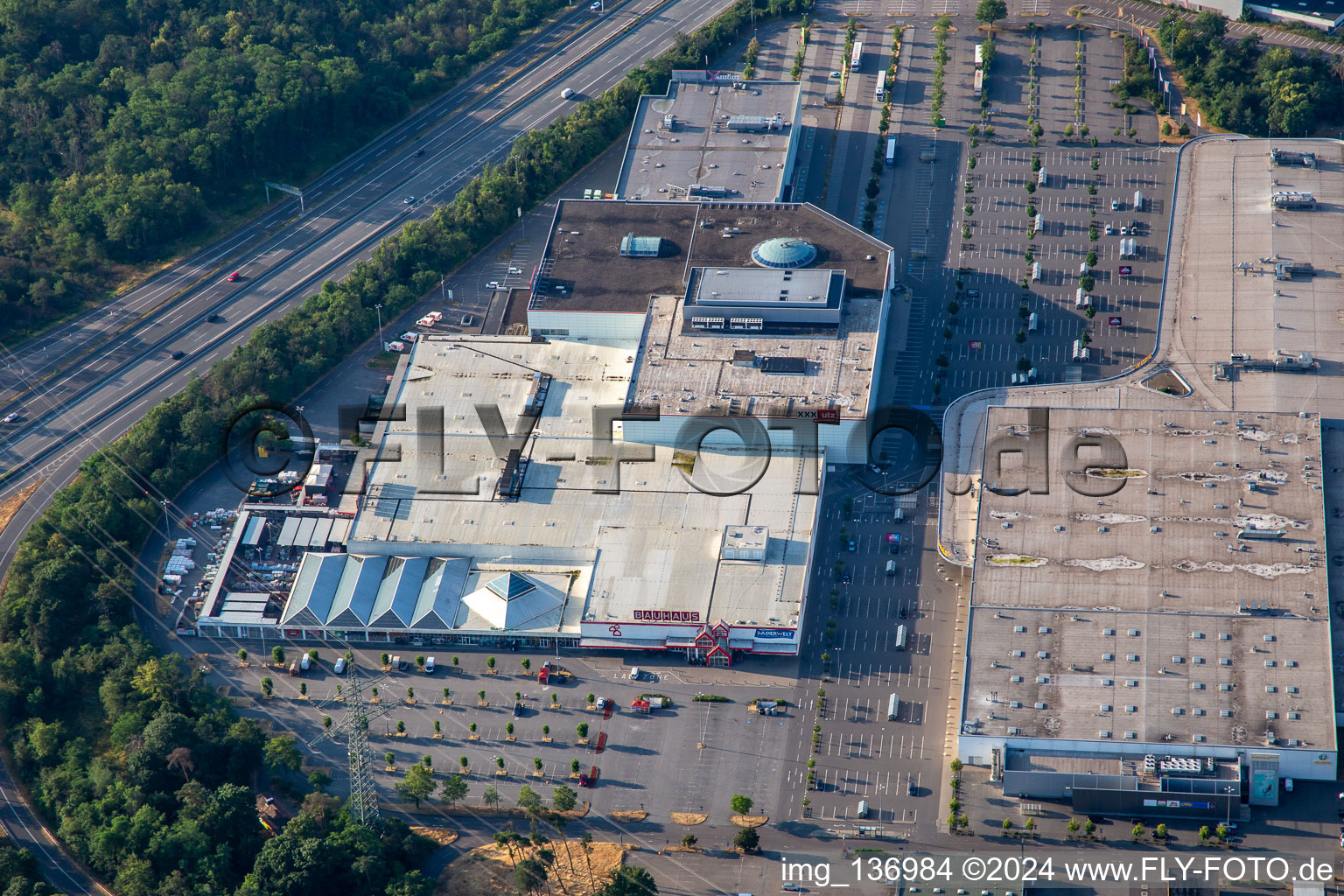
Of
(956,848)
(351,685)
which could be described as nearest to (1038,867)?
(956,848)

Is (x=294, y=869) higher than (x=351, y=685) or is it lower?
lower

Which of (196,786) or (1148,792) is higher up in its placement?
(1148,792)

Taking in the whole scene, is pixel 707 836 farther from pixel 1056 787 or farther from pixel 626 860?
pixel 1056 787

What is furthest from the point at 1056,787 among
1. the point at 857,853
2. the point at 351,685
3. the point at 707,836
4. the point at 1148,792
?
the point at 351,685

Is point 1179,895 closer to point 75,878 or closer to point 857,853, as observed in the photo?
point 857,853

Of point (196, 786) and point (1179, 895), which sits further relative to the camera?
point (196, 786)

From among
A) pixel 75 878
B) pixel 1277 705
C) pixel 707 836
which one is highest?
pixel 1277 705
